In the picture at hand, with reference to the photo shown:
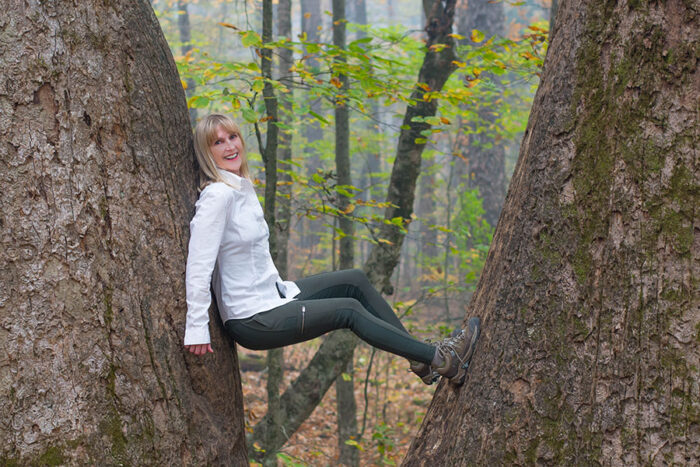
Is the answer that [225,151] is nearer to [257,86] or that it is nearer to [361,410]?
[257,86]

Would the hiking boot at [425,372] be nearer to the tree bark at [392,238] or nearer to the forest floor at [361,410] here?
the tree bark at [392,238]

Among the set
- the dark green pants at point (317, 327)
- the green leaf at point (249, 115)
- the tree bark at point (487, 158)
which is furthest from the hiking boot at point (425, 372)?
the tree bark at point (487, 158)

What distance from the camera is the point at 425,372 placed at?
3471 millimetres

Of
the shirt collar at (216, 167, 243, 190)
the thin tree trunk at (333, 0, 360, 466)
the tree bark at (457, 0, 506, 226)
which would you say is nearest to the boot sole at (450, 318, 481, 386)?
the shirt collar at (216, 167, 243, 190)

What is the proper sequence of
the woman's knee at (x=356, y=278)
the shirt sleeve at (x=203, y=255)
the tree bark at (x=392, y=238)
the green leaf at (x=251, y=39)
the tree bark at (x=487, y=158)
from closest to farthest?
the shirt sleeve at (x=203, y=255), the woman's knee at (x=356, y=278), the green leaf at (x=251, y=39), the tree bark at (x=392, y=238), the tree bark at (x=487, y=158)

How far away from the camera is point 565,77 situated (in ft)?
8.63

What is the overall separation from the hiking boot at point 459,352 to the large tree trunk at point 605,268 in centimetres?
21

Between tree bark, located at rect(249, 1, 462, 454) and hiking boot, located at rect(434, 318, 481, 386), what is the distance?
3415 mm

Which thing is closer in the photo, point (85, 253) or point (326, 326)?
point (85, 253)

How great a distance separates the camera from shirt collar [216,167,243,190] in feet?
10.3

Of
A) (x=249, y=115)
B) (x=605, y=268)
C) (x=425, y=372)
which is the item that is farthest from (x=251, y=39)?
(x=605, y=268)

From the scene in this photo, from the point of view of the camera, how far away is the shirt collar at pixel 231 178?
123 inches

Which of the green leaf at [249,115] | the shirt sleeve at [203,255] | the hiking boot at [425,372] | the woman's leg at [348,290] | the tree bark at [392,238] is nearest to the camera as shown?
the shirt sleeve at [203,255]

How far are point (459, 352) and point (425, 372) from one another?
0.57 metres
